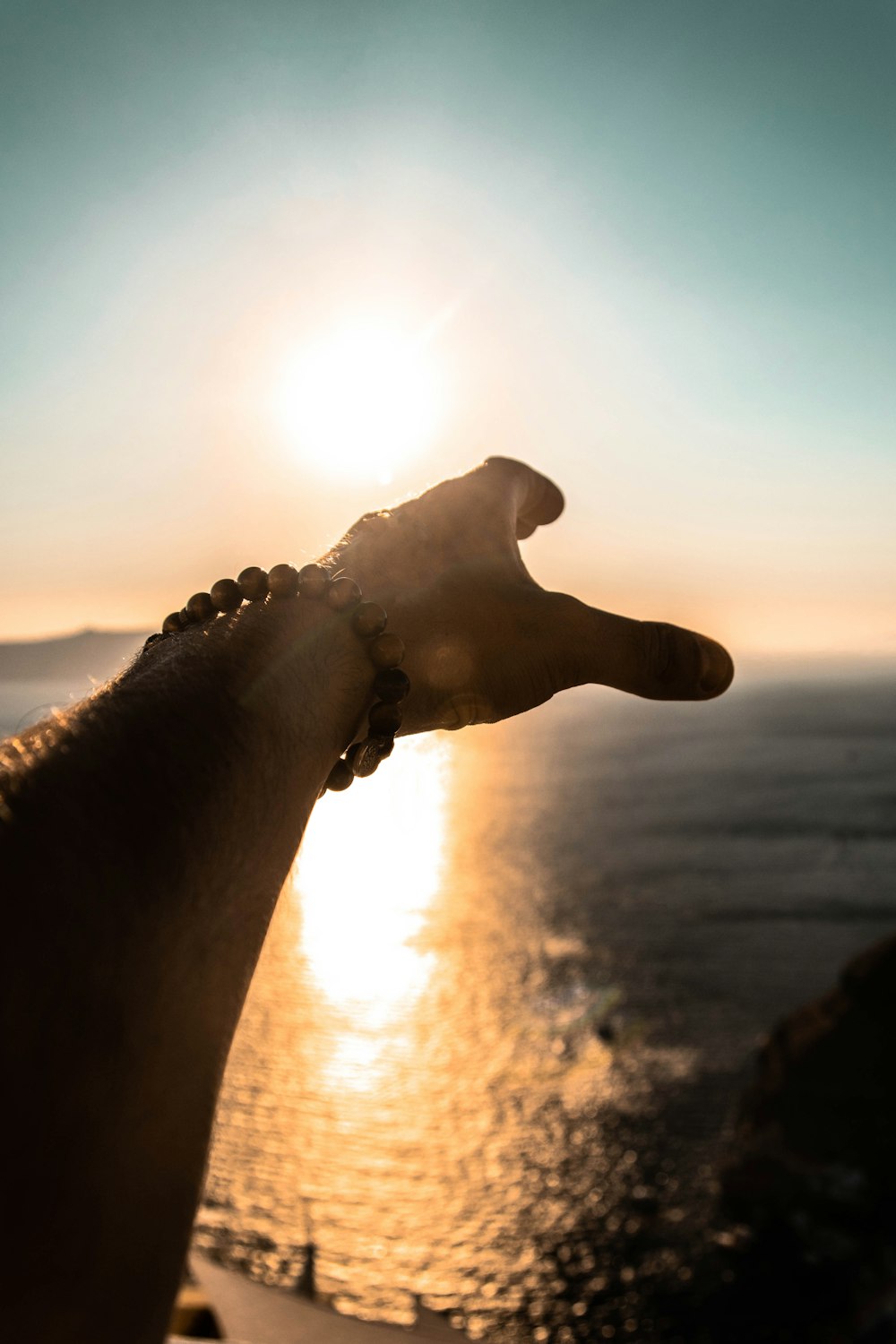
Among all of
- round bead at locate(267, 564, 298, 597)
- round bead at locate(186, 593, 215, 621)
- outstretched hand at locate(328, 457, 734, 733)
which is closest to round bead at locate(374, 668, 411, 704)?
outstretched hand at locate(328, 457, 734, 733)

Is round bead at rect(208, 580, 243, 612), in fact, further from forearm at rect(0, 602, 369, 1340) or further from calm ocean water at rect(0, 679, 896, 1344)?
calm ocean water at rect(0, 679, 896, 1344)

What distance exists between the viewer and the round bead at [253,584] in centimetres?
173

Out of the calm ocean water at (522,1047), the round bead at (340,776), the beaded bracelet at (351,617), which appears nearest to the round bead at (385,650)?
the beaded bracelet at (351,617)

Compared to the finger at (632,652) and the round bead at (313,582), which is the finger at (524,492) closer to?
the finger at (632,652)

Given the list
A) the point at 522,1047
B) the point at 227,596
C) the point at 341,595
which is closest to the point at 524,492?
the point at 341,595

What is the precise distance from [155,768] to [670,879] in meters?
87.4

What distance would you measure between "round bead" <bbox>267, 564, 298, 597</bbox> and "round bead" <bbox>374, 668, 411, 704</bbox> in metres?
0.24

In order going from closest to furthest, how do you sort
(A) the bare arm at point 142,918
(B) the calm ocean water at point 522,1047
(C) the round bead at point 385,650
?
(A) the bare arm at point 142,918 < (C) the round bead at point 385,650 < (B) the calm ocean water at point 522,1047

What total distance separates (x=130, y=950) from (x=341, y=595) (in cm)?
88

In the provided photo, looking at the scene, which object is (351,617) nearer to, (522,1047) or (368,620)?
(368,620)

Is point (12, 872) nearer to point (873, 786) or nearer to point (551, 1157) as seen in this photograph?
point (551, 1157)

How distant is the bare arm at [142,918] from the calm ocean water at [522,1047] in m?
0.66

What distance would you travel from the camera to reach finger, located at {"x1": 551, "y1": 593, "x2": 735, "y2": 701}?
1885 millimetres

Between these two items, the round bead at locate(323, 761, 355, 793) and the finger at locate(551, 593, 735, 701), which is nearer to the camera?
the round bead at locate(323, 761, 355, 793)
